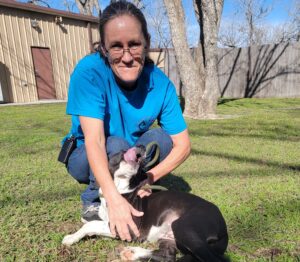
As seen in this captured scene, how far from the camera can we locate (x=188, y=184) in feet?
11.5

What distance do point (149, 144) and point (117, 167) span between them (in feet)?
1.36

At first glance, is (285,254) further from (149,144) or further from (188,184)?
(188,184)

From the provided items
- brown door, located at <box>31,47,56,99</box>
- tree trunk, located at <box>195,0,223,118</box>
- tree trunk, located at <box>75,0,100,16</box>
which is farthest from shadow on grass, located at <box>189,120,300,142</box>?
tree trunk, located at <box>75,0,100,16</box>

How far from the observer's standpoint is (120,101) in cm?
247

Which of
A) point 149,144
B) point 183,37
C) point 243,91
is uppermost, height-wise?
point 183,37

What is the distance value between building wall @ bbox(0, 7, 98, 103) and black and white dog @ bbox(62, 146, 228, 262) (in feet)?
39.8

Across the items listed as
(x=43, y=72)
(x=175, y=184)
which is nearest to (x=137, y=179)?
(x=175, y=184)

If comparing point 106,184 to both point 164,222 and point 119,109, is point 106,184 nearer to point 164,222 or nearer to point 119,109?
point 164,222

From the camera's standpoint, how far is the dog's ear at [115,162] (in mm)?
2198

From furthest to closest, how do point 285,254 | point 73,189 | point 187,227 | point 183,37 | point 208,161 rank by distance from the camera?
point 183,37 → point 208,161 → point 73,189 → point 285,254 → point 187,227

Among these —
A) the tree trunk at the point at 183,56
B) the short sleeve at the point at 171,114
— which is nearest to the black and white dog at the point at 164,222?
the short sleeve at the point at 171,114

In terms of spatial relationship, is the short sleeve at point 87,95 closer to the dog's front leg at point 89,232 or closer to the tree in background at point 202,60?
the dog's front leg at point 89,232

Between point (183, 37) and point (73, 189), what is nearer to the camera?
point (73, 189)

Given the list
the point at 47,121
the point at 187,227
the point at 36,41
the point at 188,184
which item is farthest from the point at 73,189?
the point at 36,41
